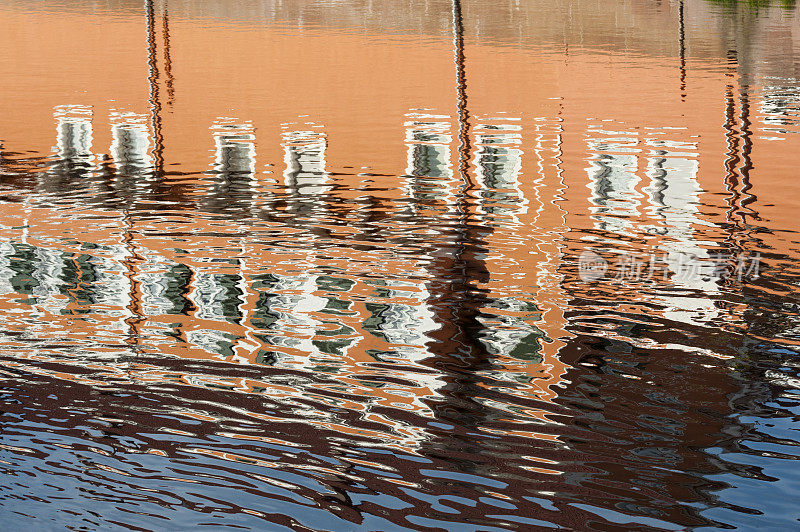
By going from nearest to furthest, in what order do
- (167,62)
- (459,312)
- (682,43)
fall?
(459,312), (167,62), (682,43)

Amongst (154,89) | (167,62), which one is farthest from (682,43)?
(154,89)

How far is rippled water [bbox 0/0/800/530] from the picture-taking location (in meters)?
4.01

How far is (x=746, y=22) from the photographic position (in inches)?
1073

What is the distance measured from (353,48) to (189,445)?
683 inches

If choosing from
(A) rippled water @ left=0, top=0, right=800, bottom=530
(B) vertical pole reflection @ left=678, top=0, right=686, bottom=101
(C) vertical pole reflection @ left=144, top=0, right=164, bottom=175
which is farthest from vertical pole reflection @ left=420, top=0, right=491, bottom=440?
(B) vertical pole reflection @ left=678, top=0, right=686, bottom=101

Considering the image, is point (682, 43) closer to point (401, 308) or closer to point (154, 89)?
point (154, 89)

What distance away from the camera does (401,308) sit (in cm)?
Answer: 637

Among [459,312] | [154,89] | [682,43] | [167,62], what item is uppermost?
[682,43]

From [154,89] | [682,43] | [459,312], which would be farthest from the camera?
[682,43]

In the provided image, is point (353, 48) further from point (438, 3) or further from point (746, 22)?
point (746, 22)

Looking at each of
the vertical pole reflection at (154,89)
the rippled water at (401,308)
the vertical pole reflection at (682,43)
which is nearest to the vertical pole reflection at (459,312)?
the rippled water at (401,308)

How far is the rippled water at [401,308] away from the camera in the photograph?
401 centimetres

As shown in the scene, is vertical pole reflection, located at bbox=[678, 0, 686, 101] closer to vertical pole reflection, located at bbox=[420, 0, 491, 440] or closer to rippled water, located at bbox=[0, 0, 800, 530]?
rippled water, located at bbox=[0, 0, 800, 530]

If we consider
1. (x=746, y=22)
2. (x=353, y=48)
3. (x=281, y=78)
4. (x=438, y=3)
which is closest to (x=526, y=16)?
(x=438, y=3)
